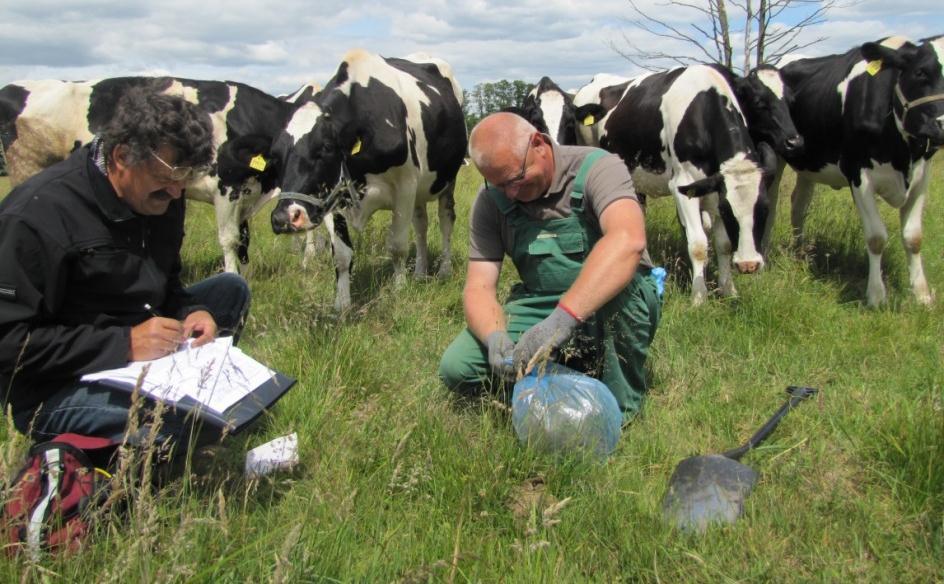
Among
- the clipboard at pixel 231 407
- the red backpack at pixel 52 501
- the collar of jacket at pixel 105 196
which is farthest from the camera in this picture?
the collar of jacket at pixel 105 196

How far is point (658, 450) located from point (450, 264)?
14.7 feet

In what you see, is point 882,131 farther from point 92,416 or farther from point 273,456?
point 92,416

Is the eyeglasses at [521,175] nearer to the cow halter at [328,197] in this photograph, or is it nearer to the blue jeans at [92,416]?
the blue jeans at [92,416]

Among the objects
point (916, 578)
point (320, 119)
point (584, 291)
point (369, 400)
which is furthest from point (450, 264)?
point (916, 578)

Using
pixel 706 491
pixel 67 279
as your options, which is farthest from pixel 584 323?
pixel 67 279

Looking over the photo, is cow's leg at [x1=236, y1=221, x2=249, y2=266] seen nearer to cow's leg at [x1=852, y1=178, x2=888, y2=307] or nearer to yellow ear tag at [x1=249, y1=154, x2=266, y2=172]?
yellow ear tag at [x1=249, y1=154, x2=266, y2=172]

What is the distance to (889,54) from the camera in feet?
19.6

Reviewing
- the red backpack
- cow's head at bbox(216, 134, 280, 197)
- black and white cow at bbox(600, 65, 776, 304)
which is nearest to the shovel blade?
the red backpack

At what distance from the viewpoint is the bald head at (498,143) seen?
3562 millimetres

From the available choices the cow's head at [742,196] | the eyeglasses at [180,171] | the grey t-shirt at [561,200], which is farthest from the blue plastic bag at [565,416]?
the cow's head at [742,196]

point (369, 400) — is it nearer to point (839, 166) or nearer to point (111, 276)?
point (111, 276)

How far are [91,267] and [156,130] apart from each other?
1.85ft

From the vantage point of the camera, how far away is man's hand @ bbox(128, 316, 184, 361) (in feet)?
9.55

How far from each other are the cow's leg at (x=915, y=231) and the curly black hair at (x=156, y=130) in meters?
5.35
